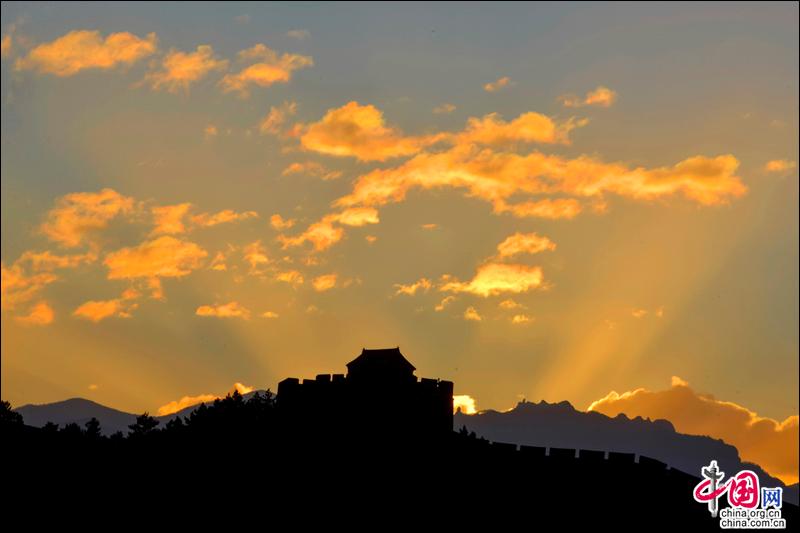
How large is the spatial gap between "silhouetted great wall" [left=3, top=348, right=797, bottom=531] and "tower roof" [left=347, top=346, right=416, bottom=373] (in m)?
0.10

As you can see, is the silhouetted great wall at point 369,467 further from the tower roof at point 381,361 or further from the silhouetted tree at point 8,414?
the silhouetted tree at point 8,414

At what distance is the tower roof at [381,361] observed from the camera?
6400 centimetres

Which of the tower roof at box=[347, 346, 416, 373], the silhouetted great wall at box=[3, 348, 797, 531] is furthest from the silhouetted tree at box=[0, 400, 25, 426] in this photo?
the tower roof at box=[347, 346, 416, 373]

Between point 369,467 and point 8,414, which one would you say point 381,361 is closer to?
point 369,467

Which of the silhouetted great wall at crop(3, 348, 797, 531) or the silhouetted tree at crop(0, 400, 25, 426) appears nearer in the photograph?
the silhouetted great wall at crop(3, 348, 797, 531)

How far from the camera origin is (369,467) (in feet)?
191

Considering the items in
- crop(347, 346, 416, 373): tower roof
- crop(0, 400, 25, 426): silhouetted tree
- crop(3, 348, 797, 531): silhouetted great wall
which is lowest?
crop(3, 348, 797, 531): silhouetted great wall

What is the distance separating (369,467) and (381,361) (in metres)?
8.04

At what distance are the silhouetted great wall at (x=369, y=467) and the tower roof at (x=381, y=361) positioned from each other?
10 cm

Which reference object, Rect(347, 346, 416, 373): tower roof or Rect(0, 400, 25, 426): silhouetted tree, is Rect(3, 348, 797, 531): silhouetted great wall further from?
Rect(0, 400, 25, 426): silhouetted tree

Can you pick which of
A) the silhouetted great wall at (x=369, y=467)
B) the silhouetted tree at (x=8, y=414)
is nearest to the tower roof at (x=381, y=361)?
the silhouetted great wall at (x=369, y=467)

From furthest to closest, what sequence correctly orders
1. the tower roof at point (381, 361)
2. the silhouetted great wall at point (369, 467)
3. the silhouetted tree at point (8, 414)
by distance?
the silhouetted tree at point (8, 414) → the tower roof at point (381, 361) → the silhouetted great wall at point (369, 467)

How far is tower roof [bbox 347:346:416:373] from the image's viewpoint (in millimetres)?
64000

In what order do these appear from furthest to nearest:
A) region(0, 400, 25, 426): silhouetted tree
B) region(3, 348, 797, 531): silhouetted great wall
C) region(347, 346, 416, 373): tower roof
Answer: region(0, 400, 25, 426): silhouetted tree → region(347, 346, 416, 373): tower roof → region(3, 348, 797, 531): silhouetted great wall
